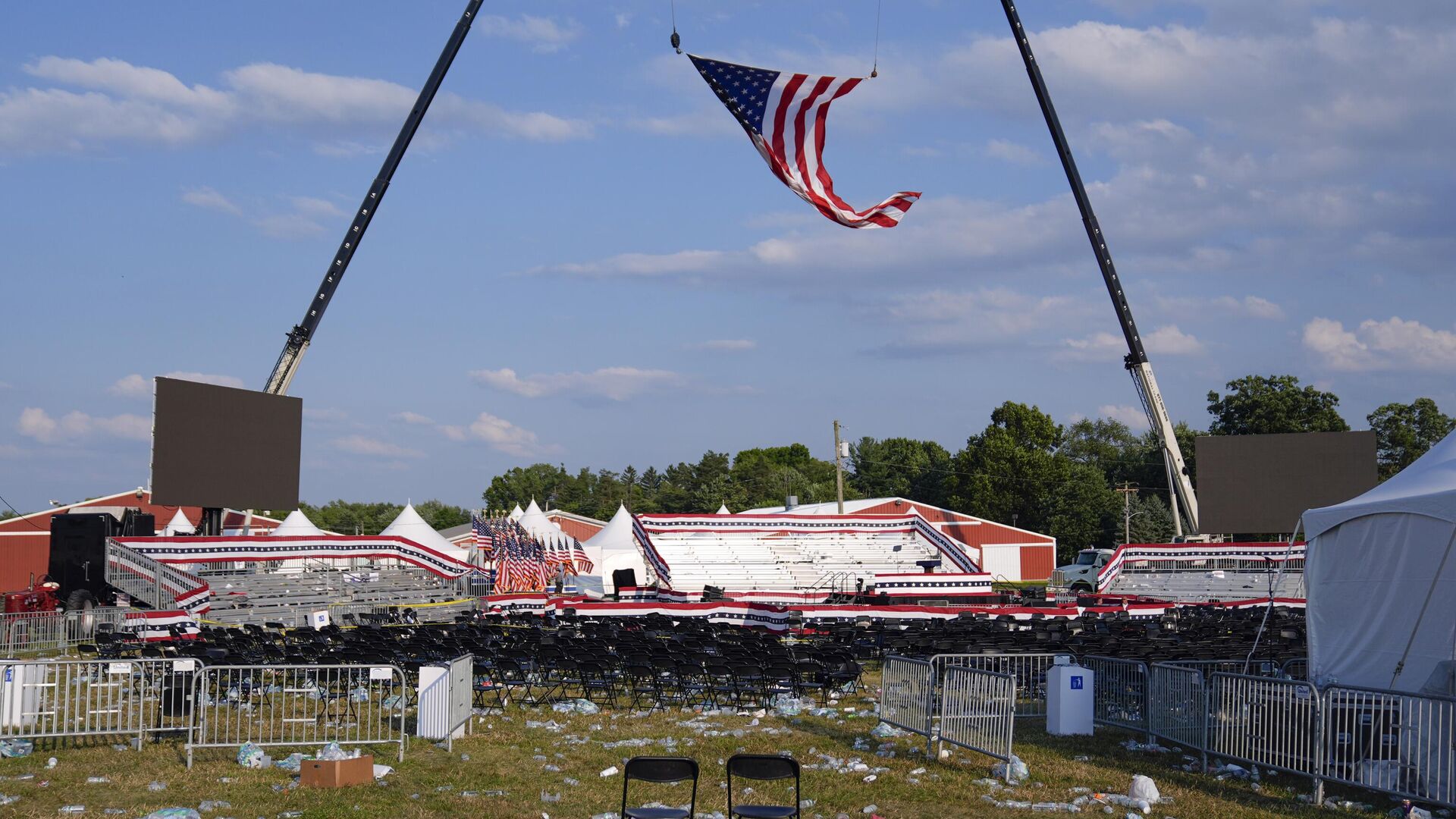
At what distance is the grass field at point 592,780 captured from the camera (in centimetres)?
934

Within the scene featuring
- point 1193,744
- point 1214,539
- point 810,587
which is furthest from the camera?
point 1214,539

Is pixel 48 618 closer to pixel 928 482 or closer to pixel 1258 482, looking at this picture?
pixel 1258 482

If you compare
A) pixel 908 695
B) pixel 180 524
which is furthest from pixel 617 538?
pixel 908 695

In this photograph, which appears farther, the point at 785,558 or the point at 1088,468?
the point at 1088,468

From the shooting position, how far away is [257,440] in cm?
4025

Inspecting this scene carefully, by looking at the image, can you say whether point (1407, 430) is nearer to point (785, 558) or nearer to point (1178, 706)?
point (785, 558)

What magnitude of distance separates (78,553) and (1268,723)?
87.2ft

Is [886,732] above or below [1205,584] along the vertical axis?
above

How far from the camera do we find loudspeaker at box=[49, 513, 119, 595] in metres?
28.3

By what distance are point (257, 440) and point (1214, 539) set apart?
40.7 m

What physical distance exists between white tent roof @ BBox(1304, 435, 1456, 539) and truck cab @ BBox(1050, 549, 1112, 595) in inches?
1292

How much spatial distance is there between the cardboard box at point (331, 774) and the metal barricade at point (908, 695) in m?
5.12

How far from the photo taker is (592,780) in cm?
1053

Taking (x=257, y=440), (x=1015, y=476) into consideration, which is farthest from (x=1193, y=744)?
(x=1015, y=476)
